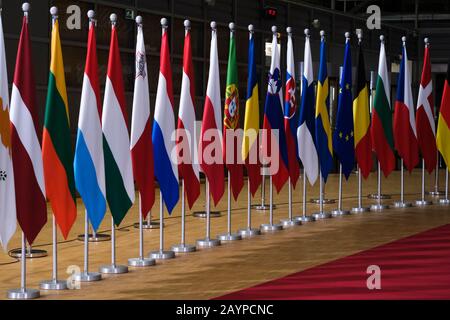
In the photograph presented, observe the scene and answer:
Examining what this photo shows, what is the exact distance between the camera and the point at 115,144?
783cm

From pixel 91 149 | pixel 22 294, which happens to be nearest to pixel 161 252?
pixel 91 149

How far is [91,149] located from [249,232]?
3665 millimetres

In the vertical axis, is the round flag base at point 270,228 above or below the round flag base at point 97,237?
above

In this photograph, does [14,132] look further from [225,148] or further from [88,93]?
[225,148]

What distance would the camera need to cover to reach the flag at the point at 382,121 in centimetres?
1326

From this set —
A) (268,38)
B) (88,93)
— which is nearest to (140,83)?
(88,93)

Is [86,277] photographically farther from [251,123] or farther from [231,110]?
[251,123]

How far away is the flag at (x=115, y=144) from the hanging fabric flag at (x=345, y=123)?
5.20 meters

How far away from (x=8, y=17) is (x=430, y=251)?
755 centimetres

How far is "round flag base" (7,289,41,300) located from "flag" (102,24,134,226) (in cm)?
121

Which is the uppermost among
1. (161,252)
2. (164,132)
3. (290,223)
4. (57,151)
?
(164,132)

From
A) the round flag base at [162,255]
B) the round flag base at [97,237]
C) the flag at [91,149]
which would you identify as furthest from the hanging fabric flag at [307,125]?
the flag at [91,149]

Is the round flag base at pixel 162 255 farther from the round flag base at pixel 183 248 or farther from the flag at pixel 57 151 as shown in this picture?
the flag at pixel 57 151
